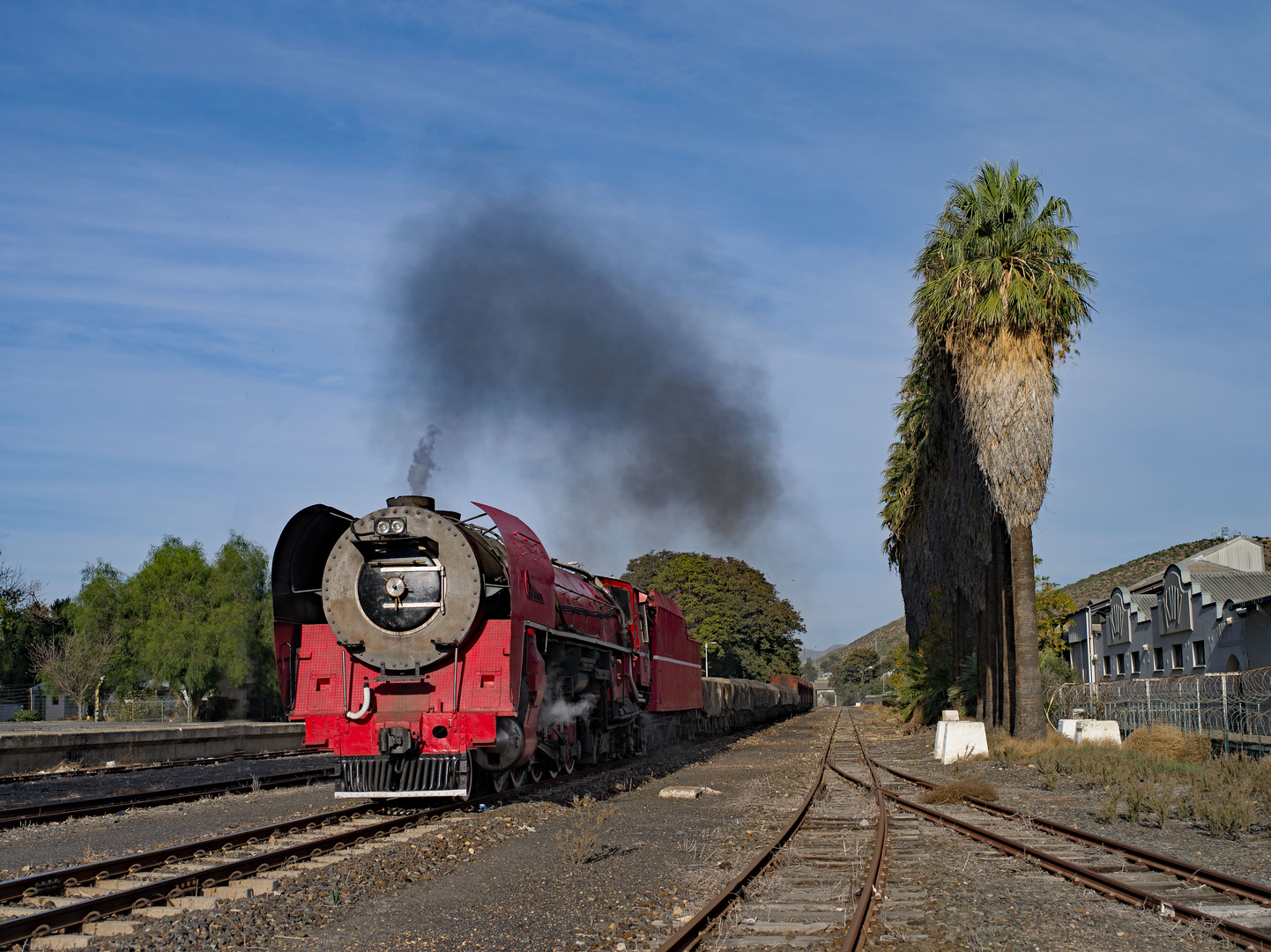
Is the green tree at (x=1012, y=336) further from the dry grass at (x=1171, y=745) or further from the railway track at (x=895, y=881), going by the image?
the railway track at (x=895, y=881)

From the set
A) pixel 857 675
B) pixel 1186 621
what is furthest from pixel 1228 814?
pixel 857 675

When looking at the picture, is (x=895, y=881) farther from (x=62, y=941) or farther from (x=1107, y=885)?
(x=62, y=941)

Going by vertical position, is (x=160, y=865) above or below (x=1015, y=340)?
below

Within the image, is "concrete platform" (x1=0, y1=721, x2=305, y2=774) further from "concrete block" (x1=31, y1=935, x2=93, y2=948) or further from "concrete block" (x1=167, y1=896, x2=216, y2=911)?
"concrete block" (x1=31, y1=935, x2=93, y2=948)

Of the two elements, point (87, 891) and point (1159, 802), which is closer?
point (87, 891)

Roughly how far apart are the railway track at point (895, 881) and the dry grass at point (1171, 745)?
7.36 meters

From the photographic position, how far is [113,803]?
1232 cm

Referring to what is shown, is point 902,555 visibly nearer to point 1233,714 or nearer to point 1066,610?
point 1066,610

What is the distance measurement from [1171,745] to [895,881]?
40.5 ft

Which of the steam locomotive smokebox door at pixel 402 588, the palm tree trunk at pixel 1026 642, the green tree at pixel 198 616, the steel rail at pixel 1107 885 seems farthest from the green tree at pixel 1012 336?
the green tree at pixel 198 616

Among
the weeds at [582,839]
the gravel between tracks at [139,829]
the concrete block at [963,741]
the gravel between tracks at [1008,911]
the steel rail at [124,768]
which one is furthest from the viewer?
the concrete block at [963,741]

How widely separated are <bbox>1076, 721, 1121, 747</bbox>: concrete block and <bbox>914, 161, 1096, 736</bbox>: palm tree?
1.47 meters

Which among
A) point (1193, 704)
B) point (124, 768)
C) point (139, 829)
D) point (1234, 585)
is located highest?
point (1234, 585)

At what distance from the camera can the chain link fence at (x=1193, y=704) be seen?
17781mm
